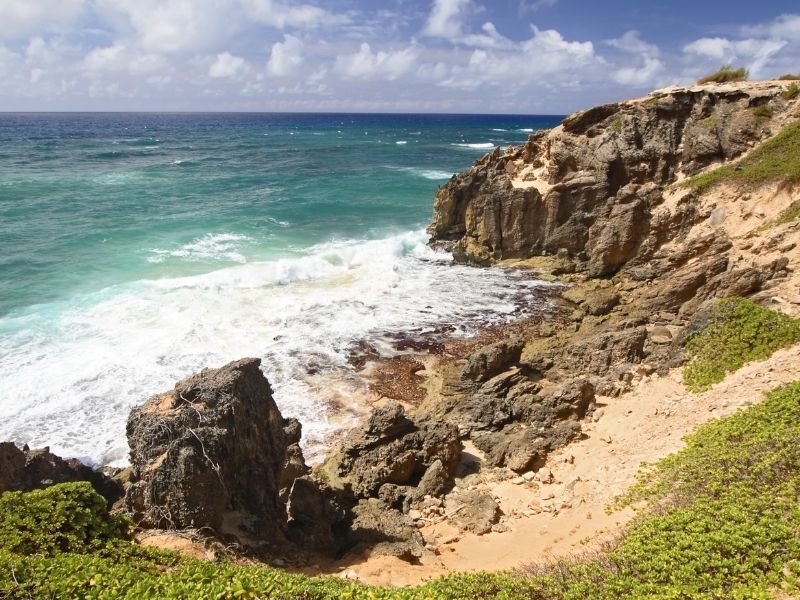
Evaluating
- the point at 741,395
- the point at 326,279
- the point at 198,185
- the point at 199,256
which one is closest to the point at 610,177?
the point at 326,279

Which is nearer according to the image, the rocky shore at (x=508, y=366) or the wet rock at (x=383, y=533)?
the rocky shore at (x=508, y=366)

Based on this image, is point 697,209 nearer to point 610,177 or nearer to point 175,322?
point 610,177

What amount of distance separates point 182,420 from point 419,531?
612 cm

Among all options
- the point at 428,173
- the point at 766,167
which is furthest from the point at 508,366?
the point at 428,173

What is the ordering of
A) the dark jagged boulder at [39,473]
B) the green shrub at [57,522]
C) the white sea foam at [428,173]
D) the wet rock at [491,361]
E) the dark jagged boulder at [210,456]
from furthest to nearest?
1. the white sea foam at [428,173]
2. the wet rock at [491,361]
3. the dark jagged boulder at [39,473]
4. the dark jagged boulder at [210,456]
5. the green shrub at [57,522]

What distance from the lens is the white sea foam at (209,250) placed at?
36000mm

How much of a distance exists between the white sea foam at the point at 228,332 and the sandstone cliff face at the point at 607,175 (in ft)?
12.2

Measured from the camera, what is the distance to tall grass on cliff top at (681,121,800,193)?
25444mm

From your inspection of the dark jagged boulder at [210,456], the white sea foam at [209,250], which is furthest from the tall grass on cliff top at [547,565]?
the white sea foam at [209,250]

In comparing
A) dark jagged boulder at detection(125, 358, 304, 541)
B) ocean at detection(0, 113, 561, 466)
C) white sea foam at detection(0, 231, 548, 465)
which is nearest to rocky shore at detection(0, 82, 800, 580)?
dark jagged boulder at detection(125, 358, 304, 541)

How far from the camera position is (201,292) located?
96.2ft

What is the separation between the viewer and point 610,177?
1233 inches

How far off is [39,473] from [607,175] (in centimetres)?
3046

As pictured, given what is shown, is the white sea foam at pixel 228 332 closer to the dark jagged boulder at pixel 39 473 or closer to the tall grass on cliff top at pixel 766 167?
the dark jagged boulder at pixel 39 473
